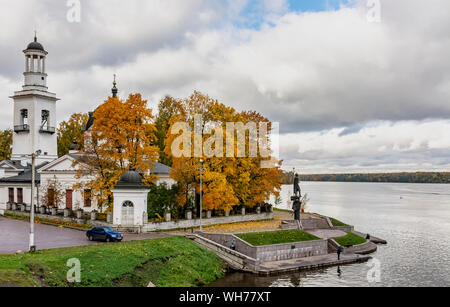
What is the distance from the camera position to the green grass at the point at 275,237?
36.2m

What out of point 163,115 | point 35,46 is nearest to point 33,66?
point 35,46

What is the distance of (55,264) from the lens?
965 inches

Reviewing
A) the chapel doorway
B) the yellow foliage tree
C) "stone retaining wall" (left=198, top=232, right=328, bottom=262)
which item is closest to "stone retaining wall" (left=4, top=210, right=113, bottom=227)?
the chapel doorway

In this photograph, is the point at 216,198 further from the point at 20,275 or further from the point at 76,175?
the point at 20,275

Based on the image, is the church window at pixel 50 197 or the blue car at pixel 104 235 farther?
the church window at pixel 50 197

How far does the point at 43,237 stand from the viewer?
35.6 m

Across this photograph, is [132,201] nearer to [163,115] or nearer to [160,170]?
[160,170]

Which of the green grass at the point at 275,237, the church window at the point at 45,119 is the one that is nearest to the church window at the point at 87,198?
the green grass at the point at 275,237

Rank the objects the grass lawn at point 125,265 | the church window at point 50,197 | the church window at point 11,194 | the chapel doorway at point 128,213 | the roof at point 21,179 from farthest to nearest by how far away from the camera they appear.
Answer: the church window at point 11,194, the roof at point 21,179, the church window at point 50,197, the chapel doorway at point 128,213, the grass lawn at point 125,265

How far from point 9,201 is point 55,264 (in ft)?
120

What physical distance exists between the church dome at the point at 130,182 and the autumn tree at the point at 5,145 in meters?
53.2

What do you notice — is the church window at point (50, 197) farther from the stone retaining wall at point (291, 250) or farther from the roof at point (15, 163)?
the stone retaining wall at point (291, 250)

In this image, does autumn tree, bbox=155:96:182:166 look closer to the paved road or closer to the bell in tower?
the bell in tower
